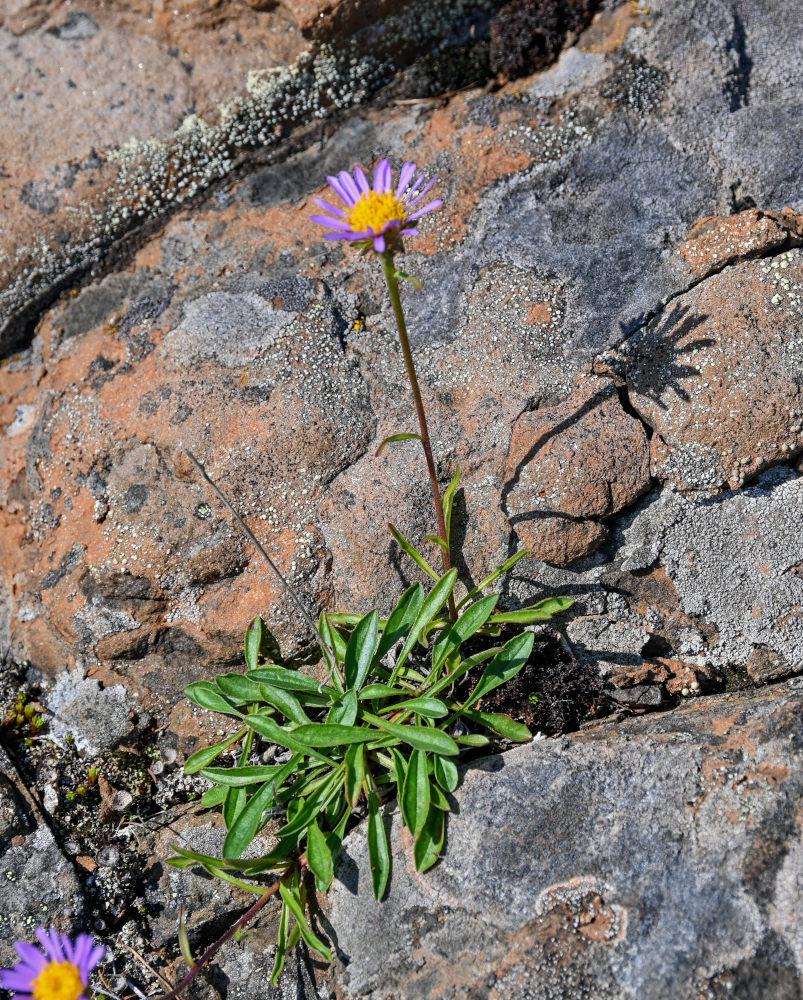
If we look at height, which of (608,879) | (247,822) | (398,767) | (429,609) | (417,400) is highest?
(417,400)

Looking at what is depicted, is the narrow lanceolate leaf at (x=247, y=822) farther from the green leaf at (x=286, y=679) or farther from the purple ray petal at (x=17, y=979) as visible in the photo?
the purple ray petal at (x=17, y=979)

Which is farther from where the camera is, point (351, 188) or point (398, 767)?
point (351, 188)

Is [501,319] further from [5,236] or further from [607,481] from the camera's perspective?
[5,236]

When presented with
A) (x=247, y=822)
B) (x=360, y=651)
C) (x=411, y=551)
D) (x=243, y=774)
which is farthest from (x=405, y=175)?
(x=247, y=822)

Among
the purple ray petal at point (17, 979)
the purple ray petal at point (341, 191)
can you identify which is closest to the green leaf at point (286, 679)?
the purple ray petal at point (17, 979)

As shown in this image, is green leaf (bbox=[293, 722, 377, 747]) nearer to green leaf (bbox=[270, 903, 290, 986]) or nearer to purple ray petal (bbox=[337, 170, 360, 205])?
green leaf (bbox=[270, 903, 290, 986])

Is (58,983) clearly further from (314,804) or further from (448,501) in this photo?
(448,501)

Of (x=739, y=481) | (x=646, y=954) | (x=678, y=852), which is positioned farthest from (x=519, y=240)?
(x=646, y=954)
